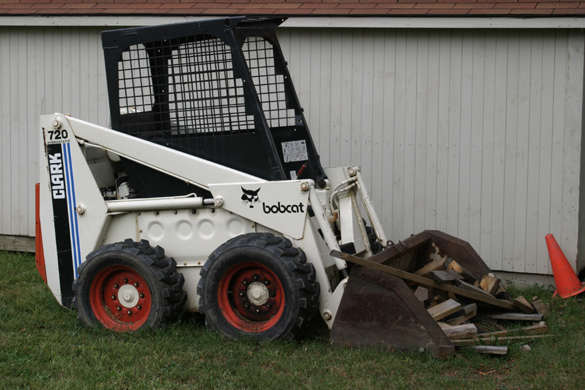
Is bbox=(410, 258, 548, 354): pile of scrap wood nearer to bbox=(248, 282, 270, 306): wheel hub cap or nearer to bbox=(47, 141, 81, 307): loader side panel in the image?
bbox=(248, 282, 270, 306): wheel hub cap

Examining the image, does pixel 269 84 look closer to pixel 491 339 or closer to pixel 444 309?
pixel 444 309

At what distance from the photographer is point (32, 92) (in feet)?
32.2

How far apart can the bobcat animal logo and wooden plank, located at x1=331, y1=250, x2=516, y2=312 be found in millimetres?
817

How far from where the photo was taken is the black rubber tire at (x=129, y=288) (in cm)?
640

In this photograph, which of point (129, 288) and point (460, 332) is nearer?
point (460, 332)

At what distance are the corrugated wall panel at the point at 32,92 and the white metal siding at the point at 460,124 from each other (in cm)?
252

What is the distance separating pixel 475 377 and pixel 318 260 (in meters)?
1.53

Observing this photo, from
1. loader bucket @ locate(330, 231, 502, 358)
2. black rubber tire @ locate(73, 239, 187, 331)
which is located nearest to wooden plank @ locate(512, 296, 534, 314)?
loader bucket @ locate(330, 231, 502, 358)

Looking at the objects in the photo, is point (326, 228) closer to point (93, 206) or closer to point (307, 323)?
point (307, 323)

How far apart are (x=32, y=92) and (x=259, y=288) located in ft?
16.7

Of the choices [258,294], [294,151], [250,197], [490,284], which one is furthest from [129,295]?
[490,284]

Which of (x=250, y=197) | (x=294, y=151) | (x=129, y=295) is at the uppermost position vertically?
(x=294, y=151)

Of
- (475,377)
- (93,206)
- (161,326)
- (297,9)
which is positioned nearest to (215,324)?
(161,326)

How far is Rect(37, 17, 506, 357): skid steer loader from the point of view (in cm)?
624
